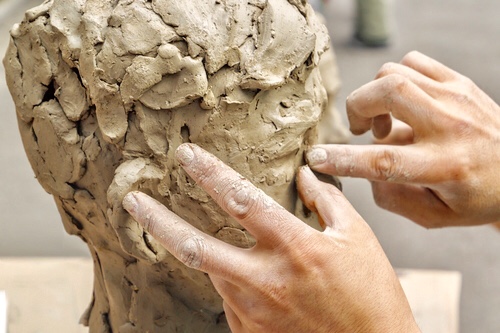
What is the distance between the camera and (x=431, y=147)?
1.63 m

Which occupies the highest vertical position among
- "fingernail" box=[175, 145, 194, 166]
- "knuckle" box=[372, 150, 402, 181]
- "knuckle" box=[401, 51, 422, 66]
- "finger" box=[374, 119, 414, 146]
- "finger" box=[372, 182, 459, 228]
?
"fingernail" box=[175, 145, 194, 166]

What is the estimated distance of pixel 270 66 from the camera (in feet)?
4.50

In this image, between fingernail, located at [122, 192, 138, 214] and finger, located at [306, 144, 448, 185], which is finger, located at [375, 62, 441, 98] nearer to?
finger, located at [306, 144, 448, 185]

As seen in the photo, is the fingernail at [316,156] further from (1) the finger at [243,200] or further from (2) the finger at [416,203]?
(2) the finger at [416,203]

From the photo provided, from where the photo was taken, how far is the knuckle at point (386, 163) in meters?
1.57

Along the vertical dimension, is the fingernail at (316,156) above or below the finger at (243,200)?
below

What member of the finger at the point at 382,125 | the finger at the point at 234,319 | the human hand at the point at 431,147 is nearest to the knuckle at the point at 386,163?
the human hand at the point at 431,147

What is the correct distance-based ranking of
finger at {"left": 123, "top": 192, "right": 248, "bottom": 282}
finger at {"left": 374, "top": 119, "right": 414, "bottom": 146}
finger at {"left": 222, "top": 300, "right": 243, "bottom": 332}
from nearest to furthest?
finger at {"left": 123, "top": 192, "right": 248, "bottom": 282} < finger at {"left": 222, "top": 300, "right": 243, "bottom": 332} < finger at {"left": 374, "top": 119, "right": 414, "bottom": 146}

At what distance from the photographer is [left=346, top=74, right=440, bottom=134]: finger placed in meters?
1.62

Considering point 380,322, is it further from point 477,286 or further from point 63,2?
point 477,286

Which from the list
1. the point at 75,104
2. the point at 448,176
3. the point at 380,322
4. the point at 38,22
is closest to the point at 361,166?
the point at 448,176

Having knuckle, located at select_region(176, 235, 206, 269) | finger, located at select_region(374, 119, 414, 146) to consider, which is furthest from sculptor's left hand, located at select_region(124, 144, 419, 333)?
finger, located at select_region(374, 119, 414, 146)

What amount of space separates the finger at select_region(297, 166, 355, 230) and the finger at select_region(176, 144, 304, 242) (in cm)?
13

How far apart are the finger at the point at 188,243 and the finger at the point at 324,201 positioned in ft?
0.70
